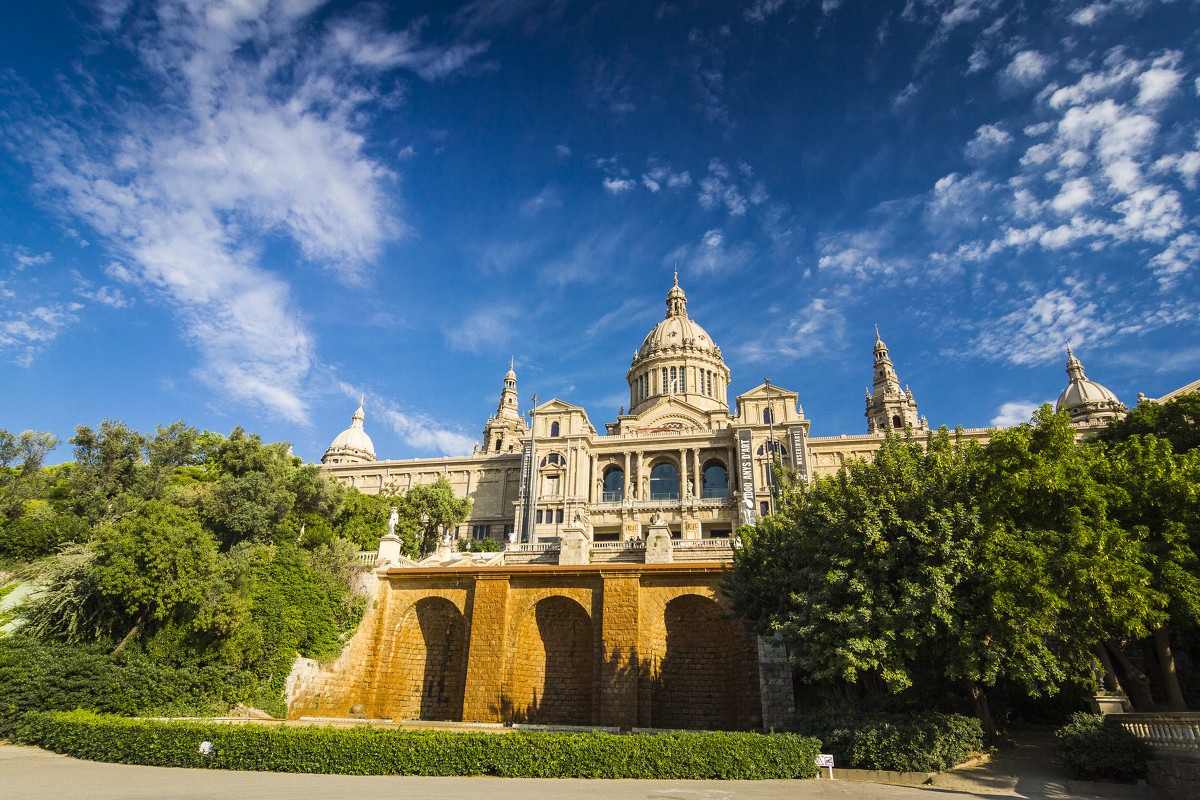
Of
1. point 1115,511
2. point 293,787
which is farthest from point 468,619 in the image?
point 1115,511

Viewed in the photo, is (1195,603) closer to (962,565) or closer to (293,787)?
(962,565)

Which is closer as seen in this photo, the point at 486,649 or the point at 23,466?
the point at 486,649

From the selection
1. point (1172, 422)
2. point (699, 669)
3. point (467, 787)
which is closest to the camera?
point (467, 787)

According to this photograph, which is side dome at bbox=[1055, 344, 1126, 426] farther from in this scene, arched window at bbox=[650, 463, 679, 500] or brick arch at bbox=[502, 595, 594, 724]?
brick arch at bbox=[502, 595, 594, 724]

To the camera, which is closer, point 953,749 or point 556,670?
point 953,749

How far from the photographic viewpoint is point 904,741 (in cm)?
1562

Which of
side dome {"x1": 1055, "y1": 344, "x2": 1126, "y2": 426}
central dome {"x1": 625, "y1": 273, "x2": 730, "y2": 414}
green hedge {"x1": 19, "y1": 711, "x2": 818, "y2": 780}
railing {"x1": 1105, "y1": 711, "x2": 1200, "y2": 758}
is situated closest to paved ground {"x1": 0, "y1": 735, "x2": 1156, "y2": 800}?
green hedge {"x1": 19, "y1": 711, "x2": 818, "y2": 780}

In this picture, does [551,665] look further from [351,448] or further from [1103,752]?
[351,448]

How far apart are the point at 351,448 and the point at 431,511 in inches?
1558

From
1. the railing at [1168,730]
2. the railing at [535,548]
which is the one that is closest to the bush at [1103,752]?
the railing at [1168,730]

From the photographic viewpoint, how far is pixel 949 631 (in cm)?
1549

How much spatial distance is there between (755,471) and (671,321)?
28922 millimetres

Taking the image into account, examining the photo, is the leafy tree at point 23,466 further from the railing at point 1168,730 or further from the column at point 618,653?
the railing at point 1168,730

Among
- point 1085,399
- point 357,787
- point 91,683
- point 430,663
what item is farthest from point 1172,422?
point 1085,399
